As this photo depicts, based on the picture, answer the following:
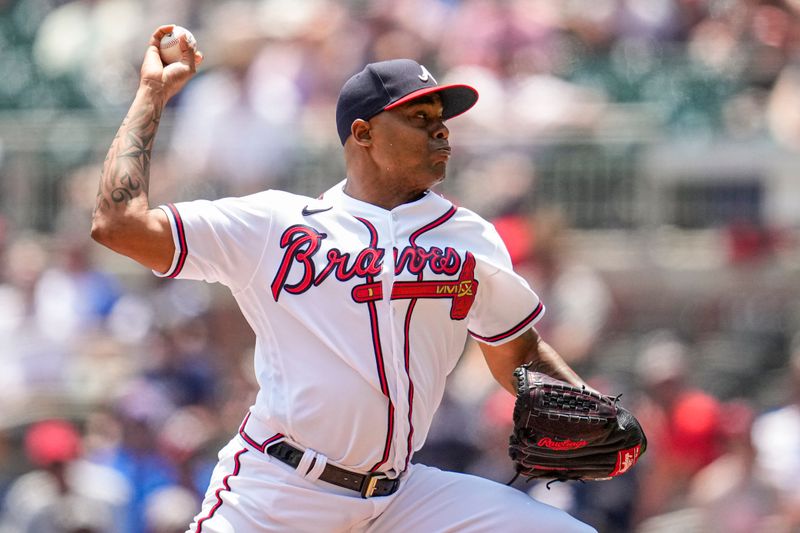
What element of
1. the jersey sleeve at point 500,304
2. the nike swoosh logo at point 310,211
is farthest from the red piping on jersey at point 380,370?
the jersey sleeve at point 500,304

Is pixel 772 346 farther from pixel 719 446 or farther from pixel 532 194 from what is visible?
pixel 532 194

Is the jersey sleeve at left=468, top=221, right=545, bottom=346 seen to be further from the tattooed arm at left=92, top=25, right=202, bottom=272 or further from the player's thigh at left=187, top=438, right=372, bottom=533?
the tattooed arm at left=92, top=25, right=202, bottom=272

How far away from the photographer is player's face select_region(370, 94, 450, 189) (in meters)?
4.44

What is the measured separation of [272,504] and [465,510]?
60 cm

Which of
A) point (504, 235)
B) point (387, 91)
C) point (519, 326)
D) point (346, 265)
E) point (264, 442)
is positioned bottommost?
point (504, 235)

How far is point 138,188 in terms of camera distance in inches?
162

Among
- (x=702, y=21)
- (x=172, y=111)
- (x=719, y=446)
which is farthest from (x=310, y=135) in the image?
(x=719, y=446)

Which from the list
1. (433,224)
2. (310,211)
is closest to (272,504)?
(310,211)

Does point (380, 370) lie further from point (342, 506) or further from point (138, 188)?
point (138, 188)

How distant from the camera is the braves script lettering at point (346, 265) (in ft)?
13.9

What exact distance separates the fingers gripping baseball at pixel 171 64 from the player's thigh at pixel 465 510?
1427 millimetres

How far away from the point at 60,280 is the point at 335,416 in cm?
658

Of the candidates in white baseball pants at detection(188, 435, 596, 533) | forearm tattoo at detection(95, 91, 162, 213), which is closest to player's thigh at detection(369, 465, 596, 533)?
white baseball pants at detection(188, 435, 596, 533)

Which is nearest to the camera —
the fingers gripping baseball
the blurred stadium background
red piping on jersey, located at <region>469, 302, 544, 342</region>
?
the fingers gripping baseball
